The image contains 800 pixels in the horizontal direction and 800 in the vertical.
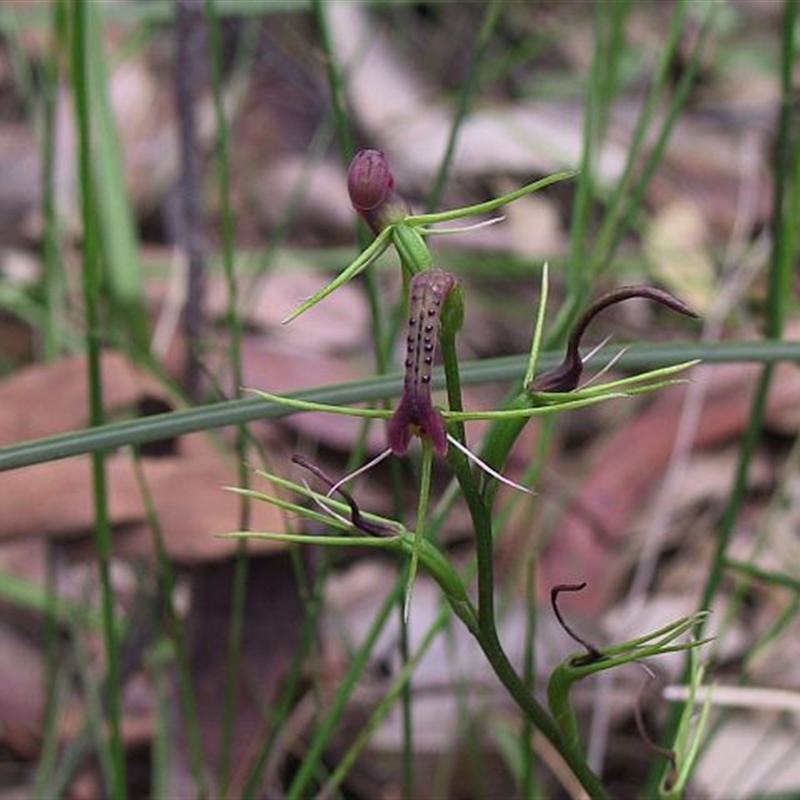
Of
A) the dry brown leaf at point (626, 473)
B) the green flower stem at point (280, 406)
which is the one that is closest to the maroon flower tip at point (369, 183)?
the green flower stem at point (280, 406)

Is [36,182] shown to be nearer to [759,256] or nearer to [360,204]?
[759,256]

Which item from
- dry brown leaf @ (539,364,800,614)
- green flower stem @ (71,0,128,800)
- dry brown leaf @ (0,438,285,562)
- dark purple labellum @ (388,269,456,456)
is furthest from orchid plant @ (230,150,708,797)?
dry brown leaf @ (539,364,800,614)

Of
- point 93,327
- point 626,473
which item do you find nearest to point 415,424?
point 93,327

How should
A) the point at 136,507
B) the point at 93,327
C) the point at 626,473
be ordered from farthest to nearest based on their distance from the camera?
the point at 626,473, the point at 136,507, the point at 93,327

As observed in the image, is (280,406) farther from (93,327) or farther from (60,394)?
(60,394)

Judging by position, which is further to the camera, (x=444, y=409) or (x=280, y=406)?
(x=280, y=406)

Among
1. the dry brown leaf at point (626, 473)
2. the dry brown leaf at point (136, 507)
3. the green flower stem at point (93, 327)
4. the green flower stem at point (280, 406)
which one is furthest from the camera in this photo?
the dry brown leaf at point (626, 473)

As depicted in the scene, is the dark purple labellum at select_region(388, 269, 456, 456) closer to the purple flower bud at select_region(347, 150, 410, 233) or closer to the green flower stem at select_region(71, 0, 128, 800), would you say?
the purple flower bud at select_region(347, 150, 410, 233)

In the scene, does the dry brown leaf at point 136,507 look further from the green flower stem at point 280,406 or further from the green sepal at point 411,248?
the green sepal at point 411,248

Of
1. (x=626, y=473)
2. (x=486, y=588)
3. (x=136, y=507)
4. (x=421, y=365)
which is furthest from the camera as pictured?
(x=626, y=473)

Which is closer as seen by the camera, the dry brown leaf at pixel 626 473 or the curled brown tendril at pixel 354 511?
the curled brown tendril at pixel 354 511
